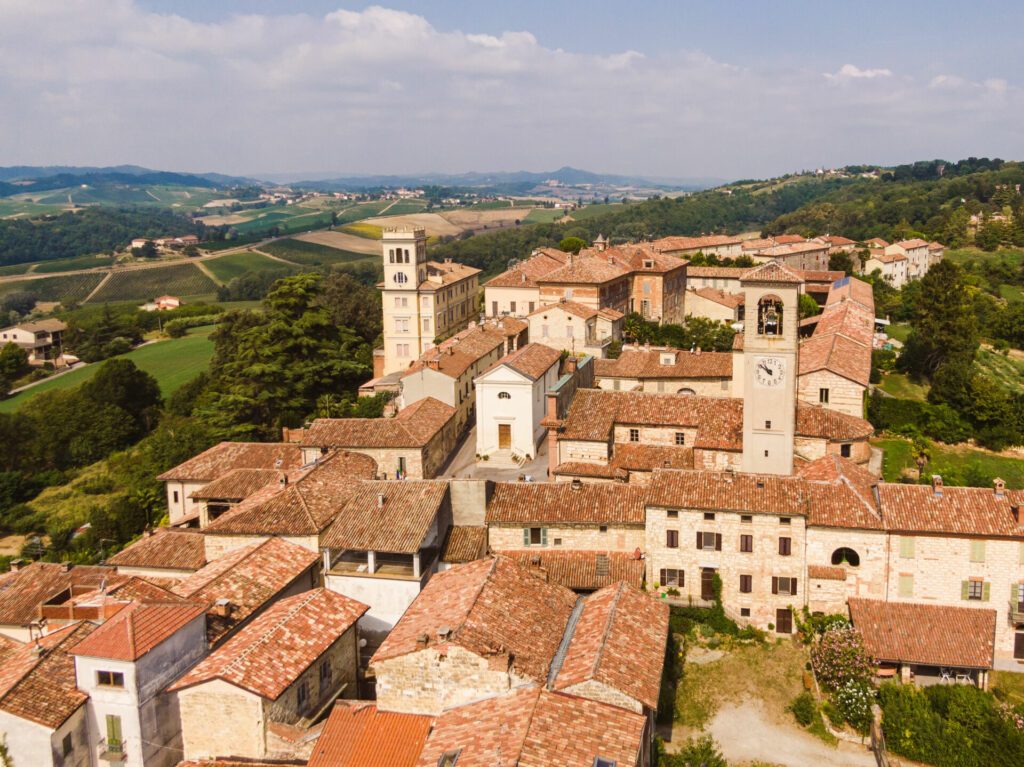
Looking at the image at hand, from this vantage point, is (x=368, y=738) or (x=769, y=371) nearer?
(x=368, y=738)

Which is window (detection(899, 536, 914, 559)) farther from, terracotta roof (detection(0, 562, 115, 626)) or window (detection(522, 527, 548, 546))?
terracotta roof (detection(0, 562, 115, 626))

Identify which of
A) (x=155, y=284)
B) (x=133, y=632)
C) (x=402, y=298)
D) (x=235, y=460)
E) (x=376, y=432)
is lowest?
(x=235, y=460)

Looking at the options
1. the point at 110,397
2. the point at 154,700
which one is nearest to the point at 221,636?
the point at 154,700

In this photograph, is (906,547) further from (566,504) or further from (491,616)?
(491,616)

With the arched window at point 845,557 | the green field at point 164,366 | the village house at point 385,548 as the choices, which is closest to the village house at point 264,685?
the village house at point 385,548

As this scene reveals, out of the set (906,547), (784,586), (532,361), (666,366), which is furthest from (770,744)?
(666,366)

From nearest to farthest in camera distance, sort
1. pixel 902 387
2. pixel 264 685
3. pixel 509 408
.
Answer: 1. pixel 264 685
2. pixel 509 408
3. pixel 902 387
